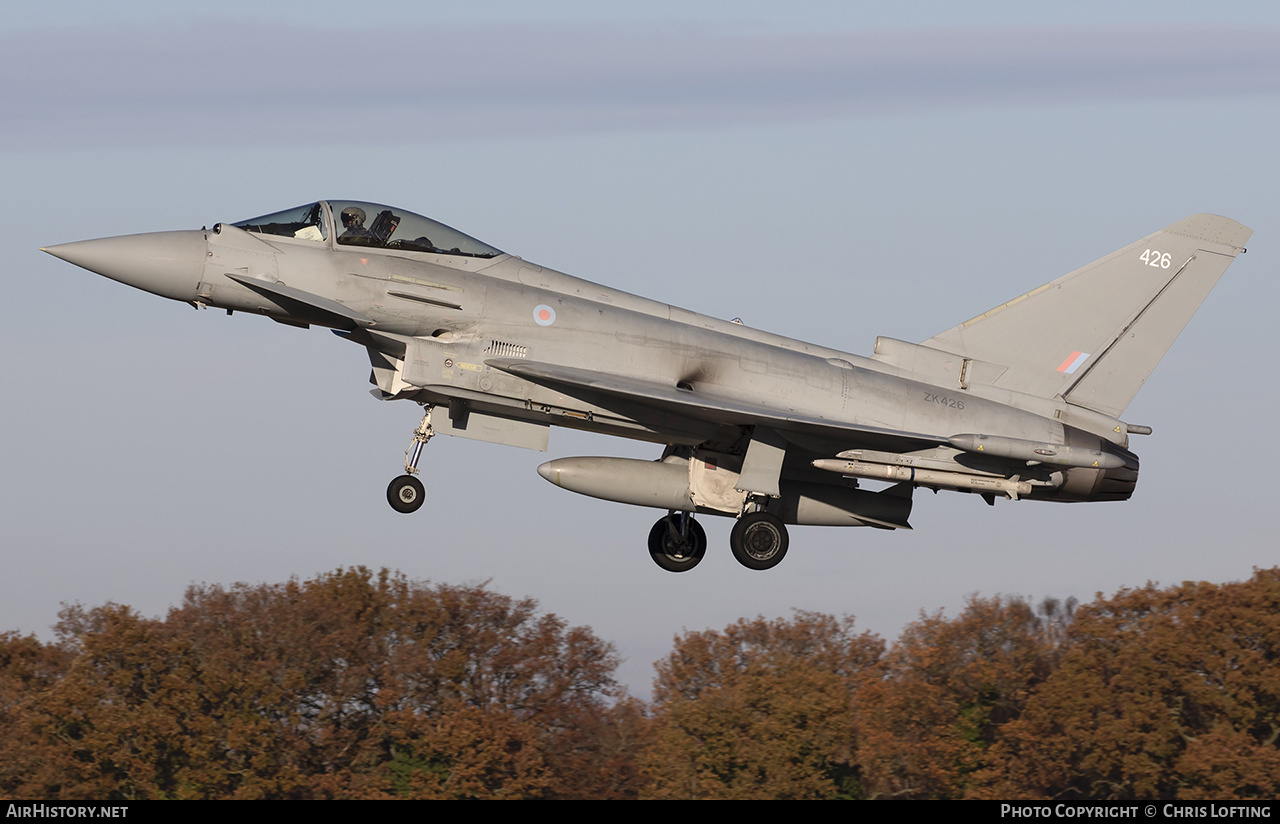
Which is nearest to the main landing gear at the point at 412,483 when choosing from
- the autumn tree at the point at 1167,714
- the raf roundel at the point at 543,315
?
the raf roundel at the point at 543,315

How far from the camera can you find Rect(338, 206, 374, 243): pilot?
19.1 m

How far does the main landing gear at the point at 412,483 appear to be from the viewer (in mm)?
19453

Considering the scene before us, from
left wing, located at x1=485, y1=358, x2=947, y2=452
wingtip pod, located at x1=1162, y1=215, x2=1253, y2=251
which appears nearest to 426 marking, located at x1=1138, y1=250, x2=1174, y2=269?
wingtip pod, located at x1=1162, y1=215, x2=1253, y2=251

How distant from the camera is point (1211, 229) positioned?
22.0 metres

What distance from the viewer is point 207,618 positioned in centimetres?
6247

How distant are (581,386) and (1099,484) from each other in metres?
7.75

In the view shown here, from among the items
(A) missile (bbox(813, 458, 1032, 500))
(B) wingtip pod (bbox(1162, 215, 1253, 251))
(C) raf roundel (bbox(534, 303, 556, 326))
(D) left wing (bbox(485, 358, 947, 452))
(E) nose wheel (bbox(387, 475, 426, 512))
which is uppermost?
(B) wingtip pod (bbox(1162, 215, 1253, 251))

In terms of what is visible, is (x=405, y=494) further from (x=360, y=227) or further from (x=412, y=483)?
(x=360, y=227)

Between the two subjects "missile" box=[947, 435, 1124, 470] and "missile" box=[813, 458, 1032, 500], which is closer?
"missile" box=[947, 435, 1124, 470]

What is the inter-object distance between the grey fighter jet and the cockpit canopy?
3 cm

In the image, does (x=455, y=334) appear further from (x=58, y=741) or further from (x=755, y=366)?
(x=58, y=741)

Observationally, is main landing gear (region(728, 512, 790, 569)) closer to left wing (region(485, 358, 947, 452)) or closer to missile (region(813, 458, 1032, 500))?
missile (region(813, 458, 1032, 500))

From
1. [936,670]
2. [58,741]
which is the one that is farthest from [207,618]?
[936,670]

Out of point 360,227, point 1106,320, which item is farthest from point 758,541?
point 360,227
